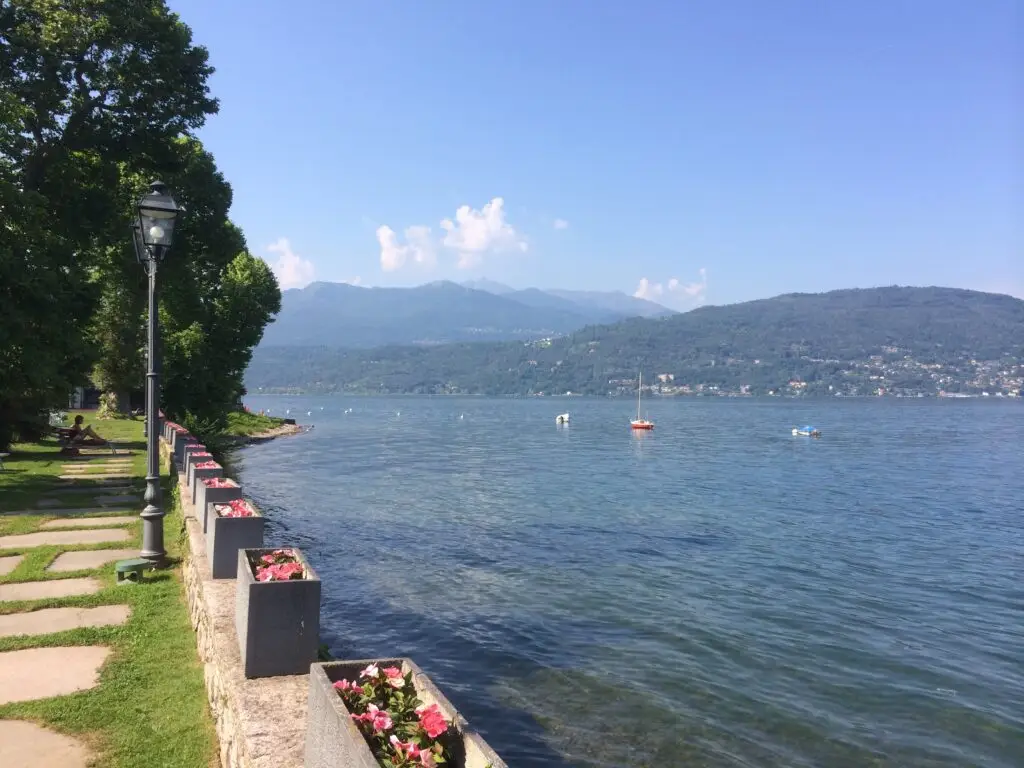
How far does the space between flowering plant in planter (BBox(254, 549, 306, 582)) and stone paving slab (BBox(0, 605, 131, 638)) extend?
2939mm

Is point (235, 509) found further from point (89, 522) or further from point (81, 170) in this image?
point (81, 170)

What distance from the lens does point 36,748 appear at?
6.04m

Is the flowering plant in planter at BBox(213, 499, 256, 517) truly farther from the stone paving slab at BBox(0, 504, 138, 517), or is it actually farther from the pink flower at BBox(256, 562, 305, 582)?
the stone paving slab at BBox(0, 504, 138, 517)

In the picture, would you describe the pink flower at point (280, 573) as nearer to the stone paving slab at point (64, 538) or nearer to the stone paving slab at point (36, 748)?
the stone paving slab at point (36, 748)

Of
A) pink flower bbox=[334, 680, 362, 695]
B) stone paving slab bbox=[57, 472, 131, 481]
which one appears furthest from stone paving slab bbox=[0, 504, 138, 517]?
pink flower bbox=[334, 680, 362, 695]

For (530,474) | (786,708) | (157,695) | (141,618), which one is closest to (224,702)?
(157,695)

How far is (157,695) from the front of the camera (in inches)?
281

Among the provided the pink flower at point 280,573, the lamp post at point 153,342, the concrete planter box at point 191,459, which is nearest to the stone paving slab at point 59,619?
the lamp post at point 153,342

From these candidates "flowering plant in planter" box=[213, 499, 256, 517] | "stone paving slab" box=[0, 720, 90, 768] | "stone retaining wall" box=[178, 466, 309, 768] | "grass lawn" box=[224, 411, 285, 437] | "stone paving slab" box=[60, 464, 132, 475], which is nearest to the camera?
"stone retaining wall" box=[178, 466, 309, 768]

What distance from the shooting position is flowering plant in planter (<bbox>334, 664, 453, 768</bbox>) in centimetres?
383

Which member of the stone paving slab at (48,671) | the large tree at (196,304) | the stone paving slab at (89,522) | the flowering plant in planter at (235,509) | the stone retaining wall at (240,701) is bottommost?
the stone paving slab at (48,671)

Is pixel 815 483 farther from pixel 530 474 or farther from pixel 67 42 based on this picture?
pixel 67 42

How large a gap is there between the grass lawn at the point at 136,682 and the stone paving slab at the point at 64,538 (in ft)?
1.76

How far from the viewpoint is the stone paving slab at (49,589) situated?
391 inches
